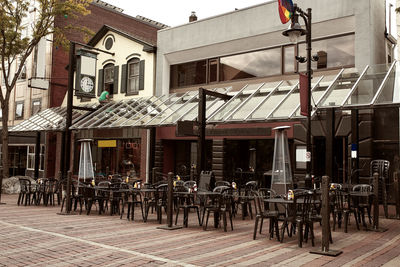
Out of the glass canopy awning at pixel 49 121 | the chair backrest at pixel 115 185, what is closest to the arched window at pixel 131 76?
the glass canopy awning at pixel 49 121

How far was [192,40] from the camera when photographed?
58.1 feet

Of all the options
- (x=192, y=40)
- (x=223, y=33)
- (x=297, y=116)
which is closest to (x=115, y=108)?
(x=192, y=40)

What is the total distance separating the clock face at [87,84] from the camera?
17928 mm

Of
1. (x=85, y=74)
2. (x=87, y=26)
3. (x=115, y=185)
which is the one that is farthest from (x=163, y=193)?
(x=87, y=26)

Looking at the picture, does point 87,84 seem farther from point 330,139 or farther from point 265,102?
point 330,139

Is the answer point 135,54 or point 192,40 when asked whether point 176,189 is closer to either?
point 192,40

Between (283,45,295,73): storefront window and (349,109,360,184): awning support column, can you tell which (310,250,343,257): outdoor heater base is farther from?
(283,45,295,73): storefront window

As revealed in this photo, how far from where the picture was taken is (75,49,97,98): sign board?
1777 cm

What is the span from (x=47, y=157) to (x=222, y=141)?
40.1ft

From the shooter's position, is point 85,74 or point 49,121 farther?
point 49,121

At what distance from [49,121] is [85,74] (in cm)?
352

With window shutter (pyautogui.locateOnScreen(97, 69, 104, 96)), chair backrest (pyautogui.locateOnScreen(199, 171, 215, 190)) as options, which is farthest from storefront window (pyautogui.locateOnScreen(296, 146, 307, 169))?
window shutter (pyautogui.locateOnScreen(97, 69, 104, 96))

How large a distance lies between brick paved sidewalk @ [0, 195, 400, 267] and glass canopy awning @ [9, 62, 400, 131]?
3.20 metres

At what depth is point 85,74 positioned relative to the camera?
18.0m
